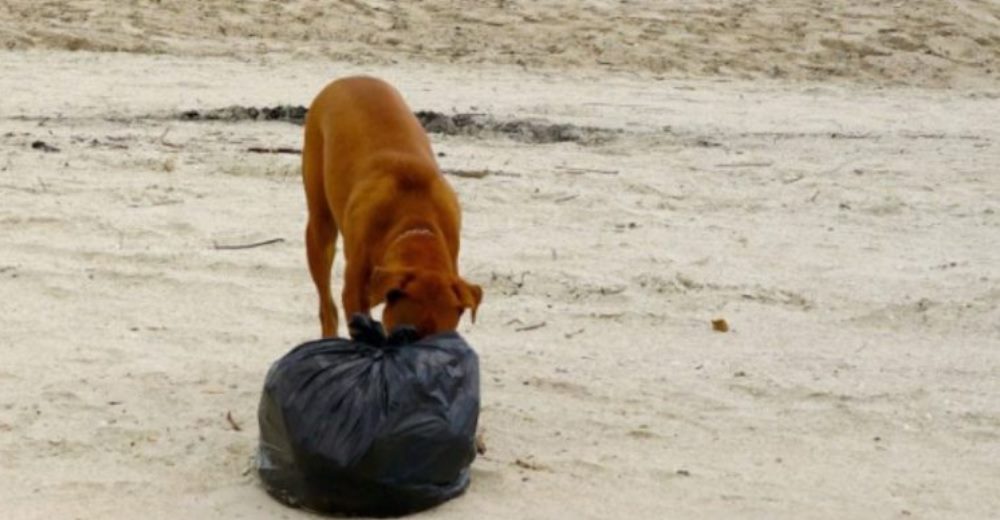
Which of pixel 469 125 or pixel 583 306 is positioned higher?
pixel 583 306

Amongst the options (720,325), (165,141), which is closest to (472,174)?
(165,141)

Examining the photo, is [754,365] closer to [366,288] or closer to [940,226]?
[366,288]

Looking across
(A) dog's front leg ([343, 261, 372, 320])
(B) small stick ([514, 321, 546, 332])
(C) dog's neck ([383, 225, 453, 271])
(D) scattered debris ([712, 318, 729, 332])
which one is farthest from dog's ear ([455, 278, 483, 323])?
(D) scattered debris ([712, 318, 729, 332])

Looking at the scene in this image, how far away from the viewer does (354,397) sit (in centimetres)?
560

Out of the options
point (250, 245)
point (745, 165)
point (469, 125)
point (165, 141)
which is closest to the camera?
point (250, 245)

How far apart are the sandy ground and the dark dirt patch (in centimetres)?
23

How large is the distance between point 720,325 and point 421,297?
244 cm

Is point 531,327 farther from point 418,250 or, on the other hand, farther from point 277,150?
point 277,150

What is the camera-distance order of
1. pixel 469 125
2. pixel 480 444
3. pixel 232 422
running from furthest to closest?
pixel 469 125 → pixel 232 422 → pixel 480 444

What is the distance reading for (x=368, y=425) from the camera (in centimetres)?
555

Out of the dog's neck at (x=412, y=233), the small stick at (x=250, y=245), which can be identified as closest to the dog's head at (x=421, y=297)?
the dog's neck at (x=412, y=233)

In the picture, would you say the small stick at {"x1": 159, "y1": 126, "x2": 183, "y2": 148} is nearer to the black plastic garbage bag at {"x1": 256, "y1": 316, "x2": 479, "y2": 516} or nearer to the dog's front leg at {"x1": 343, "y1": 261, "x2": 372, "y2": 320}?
the dog's front leg at {"x1": 343, "y1": 261, "x2": 372, "y2": 320}

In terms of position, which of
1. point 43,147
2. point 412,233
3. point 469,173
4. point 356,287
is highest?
point 412,233

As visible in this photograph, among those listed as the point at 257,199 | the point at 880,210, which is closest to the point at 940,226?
the point at 880,210
